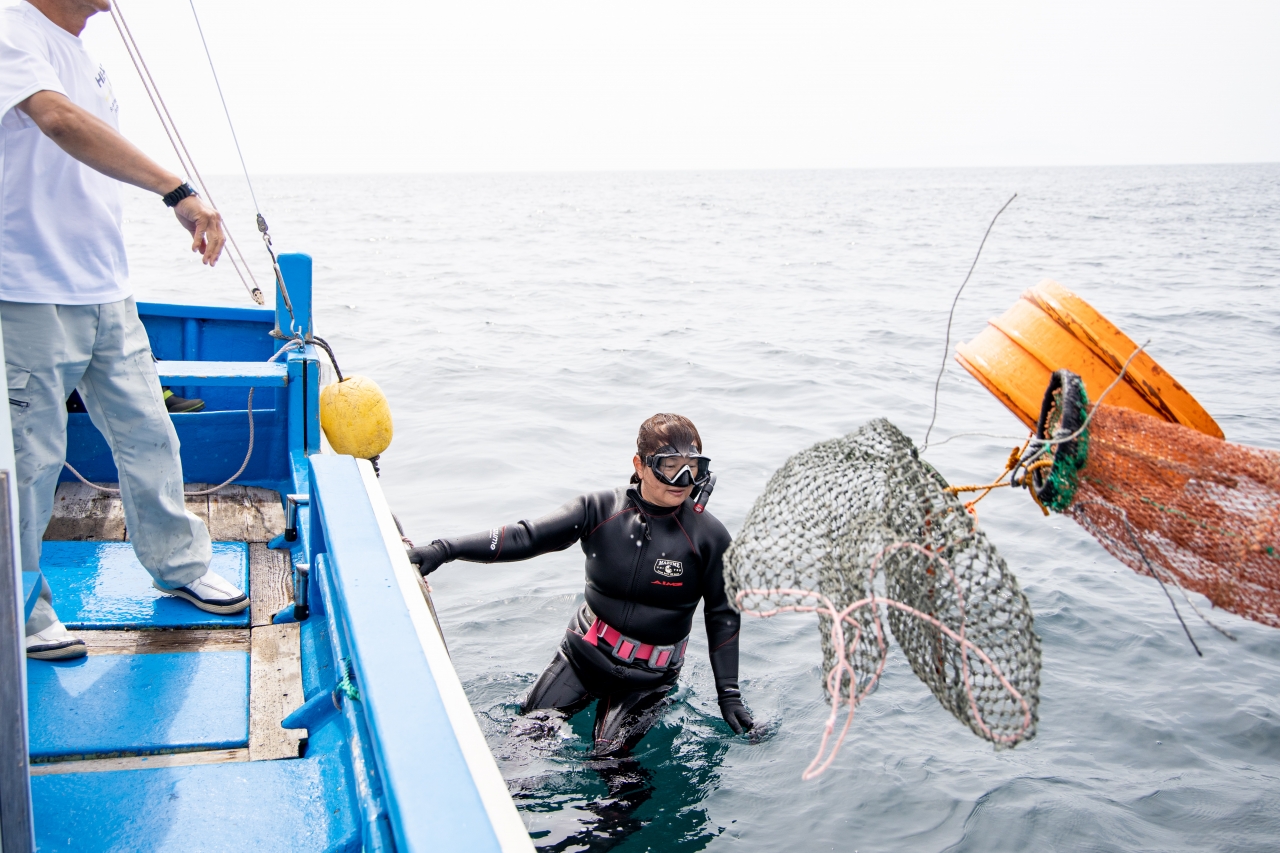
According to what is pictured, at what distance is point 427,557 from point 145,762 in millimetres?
1193

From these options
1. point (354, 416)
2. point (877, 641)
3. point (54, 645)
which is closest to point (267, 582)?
point (354, 416)

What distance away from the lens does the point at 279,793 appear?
259 centimetres

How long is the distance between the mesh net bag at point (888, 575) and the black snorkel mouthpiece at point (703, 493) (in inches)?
47.9

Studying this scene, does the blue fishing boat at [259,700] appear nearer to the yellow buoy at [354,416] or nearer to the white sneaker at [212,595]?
the white sneaker at [212,595]

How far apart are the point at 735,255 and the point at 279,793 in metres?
27.5

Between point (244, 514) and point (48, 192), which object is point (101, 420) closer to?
point (48, 192)

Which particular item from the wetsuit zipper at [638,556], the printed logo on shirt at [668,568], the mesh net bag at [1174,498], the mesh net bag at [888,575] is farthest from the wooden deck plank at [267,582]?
the mesh net bag at [1174,498]

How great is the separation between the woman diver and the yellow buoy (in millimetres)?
715

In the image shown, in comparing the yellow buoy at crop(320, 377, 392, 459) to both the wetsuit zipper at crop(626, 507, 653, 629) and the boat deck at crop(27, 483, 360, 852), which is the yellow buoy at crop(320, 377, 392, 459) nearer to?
the boat deck at crop(27, 483, 360, 852)

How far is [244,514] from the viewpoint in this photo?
182 inches

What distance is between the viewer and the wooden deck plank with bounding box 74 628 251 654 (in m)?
3.30

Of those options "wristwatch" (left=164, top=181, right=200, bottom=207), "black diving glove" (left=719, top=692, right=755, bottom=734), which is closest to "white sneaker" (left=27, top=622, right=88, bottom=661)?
"wristwatch" (left=164, top=181, right=200, bottom=207)

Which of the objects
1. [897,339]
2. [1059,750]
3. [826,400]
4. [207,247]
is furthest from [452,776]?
[897,339]

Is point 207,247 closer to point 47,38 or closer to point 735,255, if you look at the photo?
point 47,38
